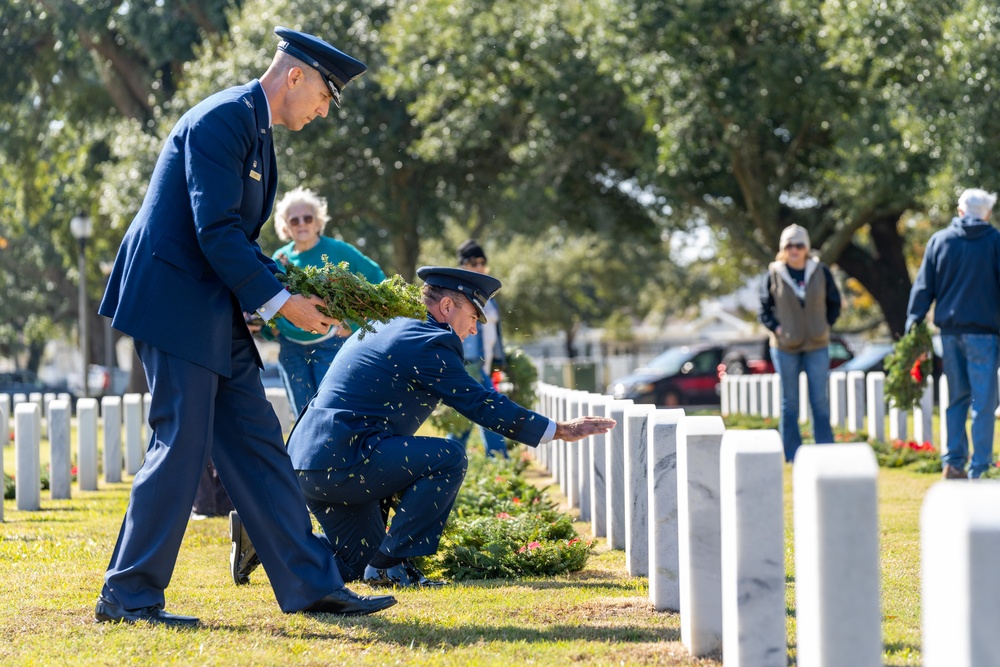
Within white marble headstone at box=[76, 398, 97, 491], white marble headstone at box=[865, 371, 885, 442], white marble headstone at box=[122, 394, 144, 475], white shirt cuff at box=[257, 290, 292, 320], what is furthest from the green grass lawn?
white marble headstone at box=[865, 371, 885, 442]

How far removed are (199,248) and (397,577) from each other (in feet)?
6.01

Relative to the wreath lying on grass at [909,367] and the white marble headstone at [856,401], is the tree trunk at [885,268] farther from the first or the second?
the wreath lying on grass at [909,367]

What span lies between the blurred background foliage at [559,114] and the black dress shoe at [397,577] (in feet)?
53.5

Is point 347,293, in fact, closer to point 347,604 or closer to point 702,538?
point 347,604

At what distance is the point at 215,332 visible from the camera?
4688mm

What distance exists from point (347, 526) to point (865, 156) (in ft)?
61.5

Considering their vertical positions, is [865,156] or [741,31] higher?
[741,31]

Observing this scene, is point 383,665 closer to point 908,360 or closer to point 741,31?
point 908,360

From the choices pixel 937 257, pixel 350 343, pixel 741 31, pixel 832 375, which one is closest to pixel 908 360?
pixel 937 257

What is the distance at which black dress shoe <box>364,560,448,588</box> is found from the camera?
18.8ft

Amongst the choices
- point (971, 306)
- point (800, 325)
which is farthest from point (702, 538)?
point (800, 325)

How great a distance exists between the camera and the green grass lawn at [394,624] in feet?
13.7

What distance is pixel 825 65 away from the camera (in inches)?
888

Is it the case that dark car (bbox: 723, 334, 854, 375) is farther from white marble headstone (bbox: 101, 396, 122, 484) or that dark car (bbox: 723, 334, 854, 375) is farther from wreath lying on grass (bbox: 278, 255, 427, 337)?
wreath lying on grass (bbox: 278, 255, 427, 337)
